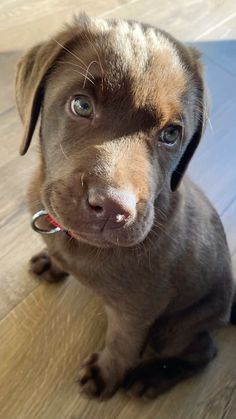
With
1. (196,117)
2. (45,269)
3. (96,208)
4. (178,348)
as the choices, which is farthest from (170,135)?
(45,269)

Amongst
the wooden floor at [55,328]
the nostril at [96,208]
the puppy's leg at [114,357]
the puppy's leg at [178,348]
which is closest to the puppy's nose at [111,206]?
the nostril at [96,208]

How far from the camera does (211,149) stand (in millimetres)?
2691

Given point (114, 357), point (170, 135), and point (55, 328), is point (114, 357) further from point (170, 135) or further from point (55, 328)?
point (170, 135)

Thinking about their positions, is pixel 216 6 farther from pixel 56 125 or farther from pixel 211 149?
pixel 56 125

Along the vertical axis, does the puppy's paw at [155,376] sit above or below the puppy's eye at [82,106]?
below

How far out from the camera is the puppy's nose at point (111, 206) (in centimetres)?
116

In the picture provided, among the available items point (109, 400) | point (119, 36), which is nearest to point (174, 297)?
point (109, 400)

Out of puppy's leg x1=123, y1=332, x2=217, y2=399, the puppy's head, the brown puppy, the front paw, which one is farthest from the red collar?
puppy's leg x1=123, y1=332, x2=217, y2=399

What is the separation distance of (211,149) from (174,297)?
123 centimetres

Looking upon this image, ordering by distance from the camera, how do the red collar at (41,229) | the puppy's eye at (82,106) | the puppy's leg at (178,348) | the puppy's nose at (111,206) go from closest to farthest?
1. the puppy's nose at (111,206)
2. the puppy's eye at (82,106)
3. the red collar at (41,229)
4. the puppy's leg at (178,348)

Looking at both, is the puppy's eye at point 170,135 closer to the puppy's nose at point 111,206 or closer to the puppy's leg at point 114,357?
the puppy's nose at point 111,206

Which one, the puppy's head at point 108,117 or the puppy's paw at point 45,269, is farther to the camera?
the puppy's paw at point 45,269

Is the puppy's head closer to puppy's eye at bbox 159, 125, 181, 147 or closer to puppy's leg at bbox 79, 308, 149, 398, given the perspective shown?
puppy's eye at bbox 159, 125, 181, 147

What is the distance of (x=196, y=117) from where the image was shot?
146 centimetres
